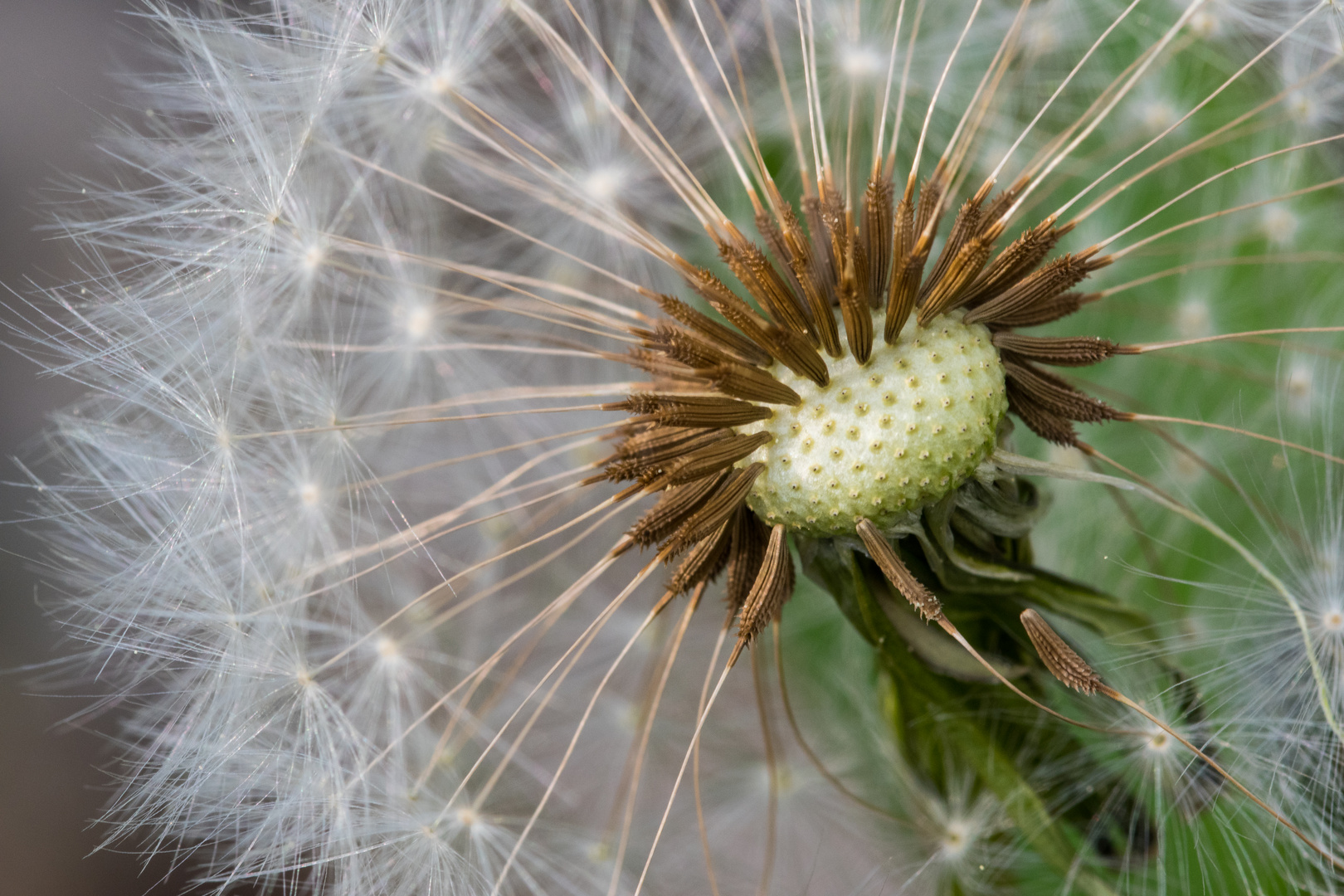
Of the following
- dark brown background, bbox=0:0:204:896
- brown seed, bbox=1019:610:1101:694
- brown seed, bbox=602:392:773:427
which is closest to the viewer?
brown seed, bbox=1019:610:1101:694

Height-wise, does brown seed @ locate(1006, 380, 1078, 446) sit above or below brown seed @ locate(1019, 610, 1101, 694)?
above

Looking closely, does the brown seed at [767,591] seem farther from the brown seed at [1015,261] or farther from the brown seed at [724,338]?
the brown seed at [1015,261]

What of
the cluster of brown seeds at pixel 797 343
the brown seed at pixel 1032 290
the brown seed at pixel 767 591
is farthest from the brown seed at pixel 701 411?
the brown seed at pixel 1032 290

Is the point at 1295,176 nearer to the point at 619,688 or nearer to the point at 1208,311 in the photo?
the point at 1208,311

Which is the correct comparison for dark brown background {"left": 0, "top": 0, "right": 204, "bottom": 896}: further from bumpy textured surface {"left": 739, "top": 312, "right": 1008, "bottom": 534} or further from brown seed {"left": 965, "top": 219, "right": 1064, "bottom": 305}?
brown seed {"left": 965, "top": 219, "right": 1064, "bottom": 305}

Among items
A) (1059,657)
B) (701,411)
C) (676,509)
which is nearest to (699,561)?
(676,509)

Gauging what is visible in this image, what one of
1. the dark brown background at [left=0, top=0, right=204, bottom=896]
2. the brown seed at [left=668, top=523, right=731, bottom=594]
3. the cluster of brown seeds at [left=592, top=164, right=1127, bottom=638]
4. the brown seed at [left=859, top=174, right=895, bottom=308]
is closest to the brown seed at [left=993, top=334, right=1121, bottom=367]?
the cluster of brown seeds at [left=592, top=164, right=1127, bottom=638]
